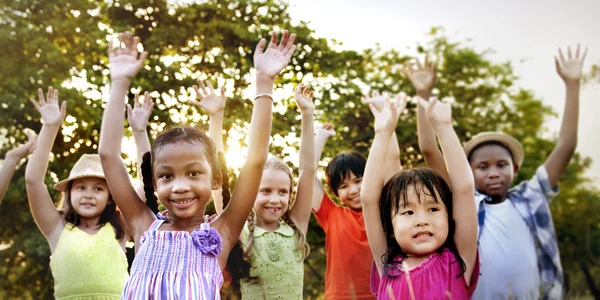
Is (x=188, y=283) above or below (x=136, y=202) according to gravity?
below

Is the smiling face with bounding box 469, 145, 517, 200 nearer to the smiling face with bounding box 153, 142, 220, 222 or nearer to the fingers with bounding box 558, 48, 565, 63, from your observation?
the fingers with bounding box 558, 48, 565, 63

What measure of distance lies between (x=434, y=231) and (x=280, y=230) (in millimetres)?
1734

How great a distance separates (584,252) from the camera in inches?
1211

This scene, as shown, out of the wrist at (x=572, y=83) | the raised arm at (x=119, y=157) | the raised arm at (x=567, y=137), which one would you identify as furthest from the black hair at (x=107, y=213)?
the wrist at (x=572, y=83)

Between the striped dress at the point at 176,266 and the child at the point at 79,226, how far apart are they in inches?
79.7

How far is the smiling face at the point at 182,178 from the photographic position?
119 inches

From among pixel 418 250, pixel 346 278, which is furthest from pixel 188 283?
pixel 346 278

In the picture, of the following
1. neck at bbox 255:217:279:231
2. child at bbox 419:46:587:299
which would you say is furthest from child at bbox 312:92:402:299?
child at bbox 419:46:587:299

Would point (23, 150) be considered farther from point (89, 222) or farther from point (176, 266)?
point (176, 266)

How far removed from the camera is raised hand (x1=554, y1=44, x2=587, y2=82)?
4.72 m

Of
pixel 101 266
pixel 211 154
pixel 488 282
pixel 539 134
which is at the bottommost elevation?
pixel 488 282

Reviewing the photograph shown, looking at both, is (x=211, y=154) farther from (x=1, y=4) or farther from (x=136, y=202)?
(x=1, y=4)

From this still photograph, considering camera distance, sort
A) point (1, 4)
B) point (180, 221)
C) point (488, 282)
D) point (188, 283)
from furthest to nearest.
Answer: point (1, 4) < point (488, 282) < point (180, 221) < point (188, 283)

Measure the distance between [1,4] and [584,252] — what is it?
27134mm
